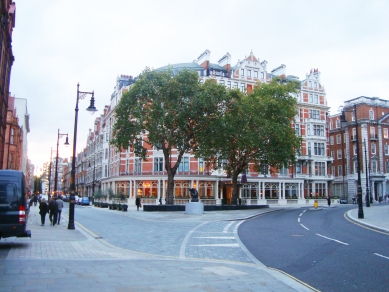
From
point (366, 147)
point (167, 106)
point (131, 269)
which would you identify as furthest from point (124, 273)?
point (366, 147)

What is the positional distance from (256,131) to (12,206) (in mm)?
32904

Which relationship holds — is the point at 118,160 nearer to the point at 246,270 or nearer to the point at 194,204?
the point at 194,204

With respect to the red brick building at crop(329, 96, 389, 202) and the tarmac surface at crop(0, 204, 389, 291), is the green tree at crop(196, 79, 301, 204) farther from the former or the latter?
the red brick building at crop(329, 96, 389, 202)

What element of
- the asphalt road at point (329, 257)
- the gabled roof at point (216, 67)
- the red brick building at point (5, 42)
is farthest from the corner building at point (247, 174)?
the asphalt road at point (329, 257)

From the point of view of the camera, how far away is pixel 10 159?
48062 millimetres

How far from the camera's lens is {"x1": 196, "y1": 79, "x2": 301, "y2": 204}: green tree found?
123 ft

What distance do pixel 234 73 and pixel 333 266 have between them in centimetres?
5394

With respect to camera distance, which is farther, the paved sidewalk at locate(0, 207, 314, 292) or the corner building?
the corner building

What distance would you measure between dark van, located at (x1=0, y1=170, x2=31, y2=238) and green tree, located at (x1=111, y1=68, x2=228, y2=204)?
74.2 feet

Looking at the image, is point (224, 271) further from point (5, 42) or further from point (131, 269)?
point (5, 42)

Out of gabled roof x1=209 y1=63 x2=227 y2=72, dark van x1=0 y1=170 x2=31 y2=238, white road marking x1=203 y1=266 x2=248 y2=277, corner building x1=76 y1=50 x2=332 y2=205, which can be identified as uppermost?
gabled roof x1=209 y1=63 x2=227 y2=72

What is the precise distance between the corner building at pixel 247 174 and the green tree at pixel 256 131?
11.4 m

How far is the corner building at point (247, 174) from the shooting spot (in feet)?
183

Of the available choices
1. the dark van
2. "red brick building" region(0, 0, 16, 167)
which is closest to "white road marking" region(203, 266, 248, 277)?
the dark van
